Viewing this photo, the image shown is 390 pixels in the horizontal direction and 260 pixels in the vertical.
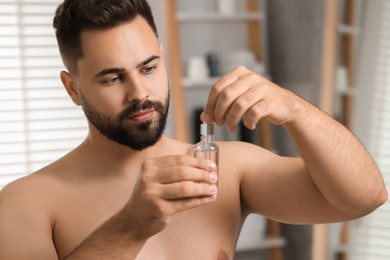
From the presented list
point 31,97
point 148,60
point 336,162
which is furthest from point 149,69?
point 31,97

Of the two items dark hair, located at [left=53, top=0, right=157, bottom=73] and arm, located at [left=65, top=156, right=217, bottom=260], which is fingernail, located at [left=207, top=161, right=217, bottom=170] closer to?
arm, located at [left=65, top=156, right=217, bottom=260]

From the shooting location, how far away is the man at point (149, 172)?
4.46ft

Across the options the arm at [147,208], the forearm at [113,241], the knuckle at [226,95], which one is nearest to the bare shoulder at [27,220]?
the arm at [147,208]

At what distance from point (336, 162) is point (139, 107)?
0.46 m

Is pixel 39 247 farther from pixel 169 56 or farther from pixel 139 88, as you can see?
pixel 169 56

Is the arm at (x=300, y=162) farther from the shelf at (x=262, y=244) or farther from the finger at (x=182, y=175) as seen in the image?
the shelf at (x=262, y=244)

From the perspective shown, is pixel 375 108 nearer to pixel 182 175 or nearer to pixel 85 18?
pixel 85 18

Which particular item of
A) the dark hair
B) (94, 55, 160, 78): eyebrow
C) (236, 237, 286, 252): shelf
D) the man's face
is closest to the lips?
the man's face

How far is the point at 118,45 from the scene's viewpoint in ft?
5.14

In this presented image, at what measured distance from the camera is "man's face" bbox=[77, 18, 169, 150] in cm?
156

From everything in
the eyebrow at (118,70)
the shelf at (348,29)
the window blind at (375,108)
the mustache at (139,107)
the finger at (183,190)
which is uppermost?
the eyebrow at (118,70)

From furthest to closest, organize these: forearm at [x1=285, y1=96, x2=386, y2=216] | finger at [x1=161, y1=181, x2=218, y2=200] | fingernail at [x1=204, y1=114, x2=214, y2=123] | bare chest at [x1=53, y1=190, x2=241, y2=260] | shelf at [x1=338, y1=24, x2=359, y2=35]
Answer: shelf at [x1=338, y1=24, x2=359, y2=35], bare chest at [x1=53, y1=190, x2=241, y2=260], forearm at [x1=285, y1=96, x2=386, y2=216], fingernail at [x1=204, y1=114, x2=214, y2=123], finger at [x1=161, y1=181, x2=218, y2=200]

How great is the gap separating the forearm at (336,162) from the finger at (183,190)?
299 millimetres

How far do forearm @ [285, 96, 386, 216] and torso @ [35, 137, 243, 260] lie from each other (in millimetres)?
275
